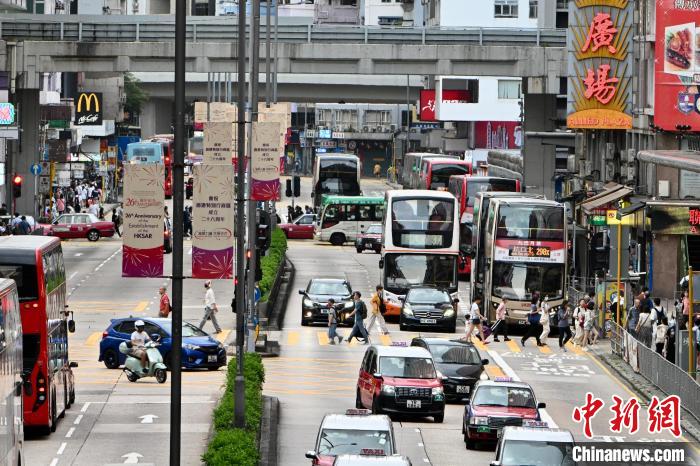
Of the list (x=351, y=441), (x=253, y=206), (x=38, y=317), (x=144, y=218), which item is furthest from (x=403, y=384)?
(x=144, y=218)

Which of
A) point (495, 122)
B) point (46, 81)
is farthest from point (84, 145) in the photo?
point (495, 122)

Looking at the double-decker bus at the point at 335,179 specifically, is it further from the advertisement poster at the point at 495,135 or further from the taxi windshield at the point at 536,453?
the taxi windshield at the point at 536,453

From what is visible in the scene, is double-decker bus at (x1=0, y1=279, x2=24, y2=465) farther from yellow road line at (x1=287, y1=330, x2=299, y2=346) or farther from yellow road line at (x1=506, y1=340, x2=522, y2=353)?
yellow road line at (x1=506, y1=340, x2=522, y2=353)

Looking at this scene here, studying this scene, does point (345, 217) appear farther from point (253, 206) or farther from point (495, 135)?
point (253, 206)

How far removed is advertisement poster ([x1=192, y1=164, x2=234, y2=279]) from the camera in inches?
1011

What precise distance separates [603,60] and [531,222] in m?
17.3

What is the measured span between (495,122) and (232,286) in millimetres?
63142

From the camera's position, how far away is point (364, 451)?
23.7 meters

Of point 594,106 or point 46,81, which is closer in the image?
point 594,106

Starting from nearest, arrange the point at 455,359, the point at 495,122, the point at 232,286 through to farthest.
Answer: the point at 455,359 < the point at 232,286 < the point at 495,122

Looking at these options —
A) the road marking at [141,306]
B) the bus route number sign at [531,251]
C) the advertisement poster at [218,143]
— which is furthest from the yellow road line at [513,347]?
the advertisement poster at [218,143]

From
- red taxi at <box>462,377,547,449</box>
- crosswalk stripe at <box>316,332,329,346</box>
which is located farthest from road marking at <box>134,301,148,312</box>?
red taxi at <box>462,377,547,449</box>

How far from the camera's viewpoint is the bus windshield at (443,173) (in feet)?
282

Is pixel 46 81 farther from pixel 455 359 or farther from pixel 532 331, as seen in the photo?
pixel 455 359
